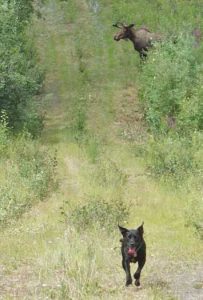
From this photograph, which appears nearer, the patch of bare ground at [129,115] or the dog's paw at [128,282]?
the dog's paw at [128,282]

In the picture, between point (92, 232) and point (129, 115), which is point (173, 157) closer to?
point (92, 232)

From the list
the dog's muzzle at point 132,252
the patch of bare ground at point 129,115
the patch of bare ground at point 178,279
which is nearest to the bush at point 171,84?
the patch of bare ground at point 129,115

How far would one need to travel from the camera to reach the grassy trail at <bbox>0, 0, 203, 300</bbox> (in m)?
12.5

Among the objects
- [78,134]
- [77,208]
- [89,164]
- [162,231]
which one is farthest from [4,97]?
[162,231]

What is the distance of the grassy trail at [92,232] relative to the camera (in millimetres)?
12461

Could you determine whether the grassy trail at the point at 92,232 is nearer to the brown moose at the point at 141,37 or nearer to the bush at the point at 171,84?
the bush at the point at 171,84

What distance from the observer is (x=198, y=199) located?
17.1 metres

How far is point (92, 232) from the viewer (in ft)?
51.7

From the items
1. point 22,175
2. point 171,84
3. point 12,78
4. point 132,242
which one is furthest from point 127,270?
point 12,78

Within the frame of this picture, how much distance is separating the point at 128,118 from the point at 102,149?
573 cm

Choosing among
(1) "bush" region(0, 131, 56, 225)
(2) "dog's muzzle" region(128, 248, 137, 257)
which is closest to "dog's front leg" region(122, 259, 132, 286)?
(2) "dog's muzzle" region(128, 248, 137, 257)

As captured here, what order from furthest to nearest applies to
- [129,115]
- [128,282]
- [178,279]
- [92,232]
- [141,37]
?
[141,37], [129,115], [92,232], [178,279], [128,282]

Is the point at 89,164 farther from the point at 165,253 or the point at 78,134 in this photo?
the point at 165,253

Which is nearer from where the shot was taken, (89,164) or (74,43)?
(89,164)
